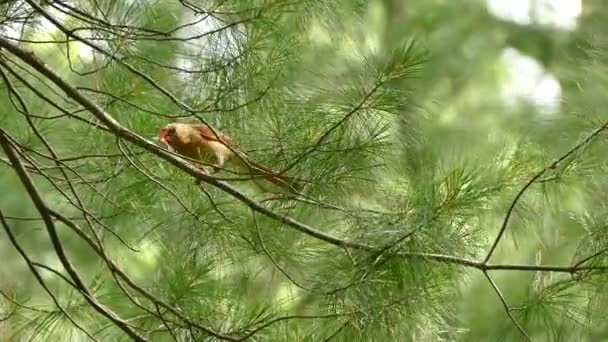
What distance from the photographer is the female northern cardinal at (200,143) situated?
1.31 m

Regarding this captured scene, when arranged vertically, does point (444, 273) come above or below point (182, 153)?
below

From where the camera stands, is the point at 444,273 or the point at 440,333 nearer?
the point at 444,273

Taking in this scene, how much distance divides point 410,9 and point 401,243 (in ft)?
6.18

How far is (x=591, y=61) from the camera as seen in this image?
1.31 meters

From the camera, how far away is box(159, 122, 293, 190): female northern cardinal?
1306mm

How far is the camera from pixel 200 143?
1371 mm

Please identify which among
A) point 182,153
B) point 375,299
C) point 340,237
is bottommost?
point 375,299

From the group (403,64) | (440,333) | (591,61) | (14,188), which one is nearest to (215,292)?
(440,333)

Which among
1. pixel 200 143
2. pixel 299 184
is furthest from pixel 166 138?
pixel 299 184

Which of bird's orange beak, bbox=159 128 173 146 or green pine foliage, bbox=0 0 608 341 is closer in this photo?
green pine foliage, bbox=0 0 608 341

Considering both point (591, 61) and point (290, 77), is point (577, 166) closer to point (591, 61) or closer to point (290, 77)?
point (591, 61)

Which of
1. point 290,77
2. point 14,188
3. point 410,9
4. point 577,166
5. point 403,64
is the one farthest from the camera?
point 410,9

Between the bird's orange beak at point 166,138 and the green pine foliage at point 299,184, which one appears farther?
the bird's orange beak at point 166,138

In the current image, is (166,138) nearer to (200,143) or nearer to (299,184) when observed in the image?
(200,143)
